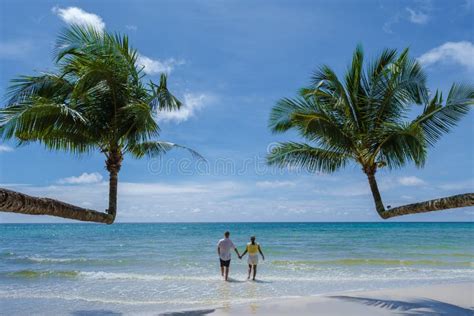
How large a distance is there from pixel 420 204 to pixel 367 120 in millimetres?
2321

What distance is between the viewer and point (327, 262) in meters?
18.8

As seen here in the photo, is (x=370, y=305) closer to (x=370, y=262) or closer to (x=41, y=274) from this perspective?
(x=370, y=262)

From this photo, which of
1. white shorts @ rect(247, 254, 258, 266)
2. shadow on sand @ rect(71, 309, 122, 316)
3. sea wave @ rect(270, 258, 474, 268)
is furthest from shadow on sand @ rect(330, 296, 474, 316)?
sea wave @ rect(270, 258, 474, 268)

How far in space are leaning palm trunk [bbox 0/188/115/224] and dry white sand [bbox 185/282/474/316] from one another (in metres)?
3.43

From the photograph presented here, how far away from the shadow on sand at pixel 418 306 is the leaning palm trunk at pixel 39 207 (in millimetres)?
6118

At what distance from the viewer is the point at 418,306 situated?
816 cm

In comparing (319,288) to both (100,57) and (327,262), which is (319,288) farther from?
(100,57)

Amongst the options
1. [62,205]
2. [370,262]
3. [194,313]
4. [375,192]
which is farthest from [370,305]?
[370,262]

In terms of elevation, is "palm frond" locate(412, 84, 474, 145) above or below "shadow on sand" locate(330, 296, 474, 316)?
above

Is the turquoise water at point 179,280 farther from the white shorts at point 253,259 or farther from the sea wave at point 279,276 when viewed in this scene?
the white shorts at point 253,259

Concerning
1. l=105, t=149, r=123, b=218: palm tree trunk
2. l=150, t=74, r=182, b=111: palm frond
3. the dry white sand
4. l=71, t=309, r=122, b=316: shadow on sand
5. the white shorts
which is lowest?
l=71, t=309, r=122, b=316: shadow on sand

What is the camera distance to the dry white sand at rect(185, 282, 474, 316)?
308 inches

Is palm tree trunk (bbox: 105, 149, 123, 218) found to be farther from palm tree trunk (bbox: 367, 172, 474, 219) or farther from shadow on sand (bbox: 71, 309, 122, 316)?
palm tree trunk (bbox: 367, 172, 474, 219)

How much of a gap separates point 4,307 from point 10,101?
5865 millimetres
